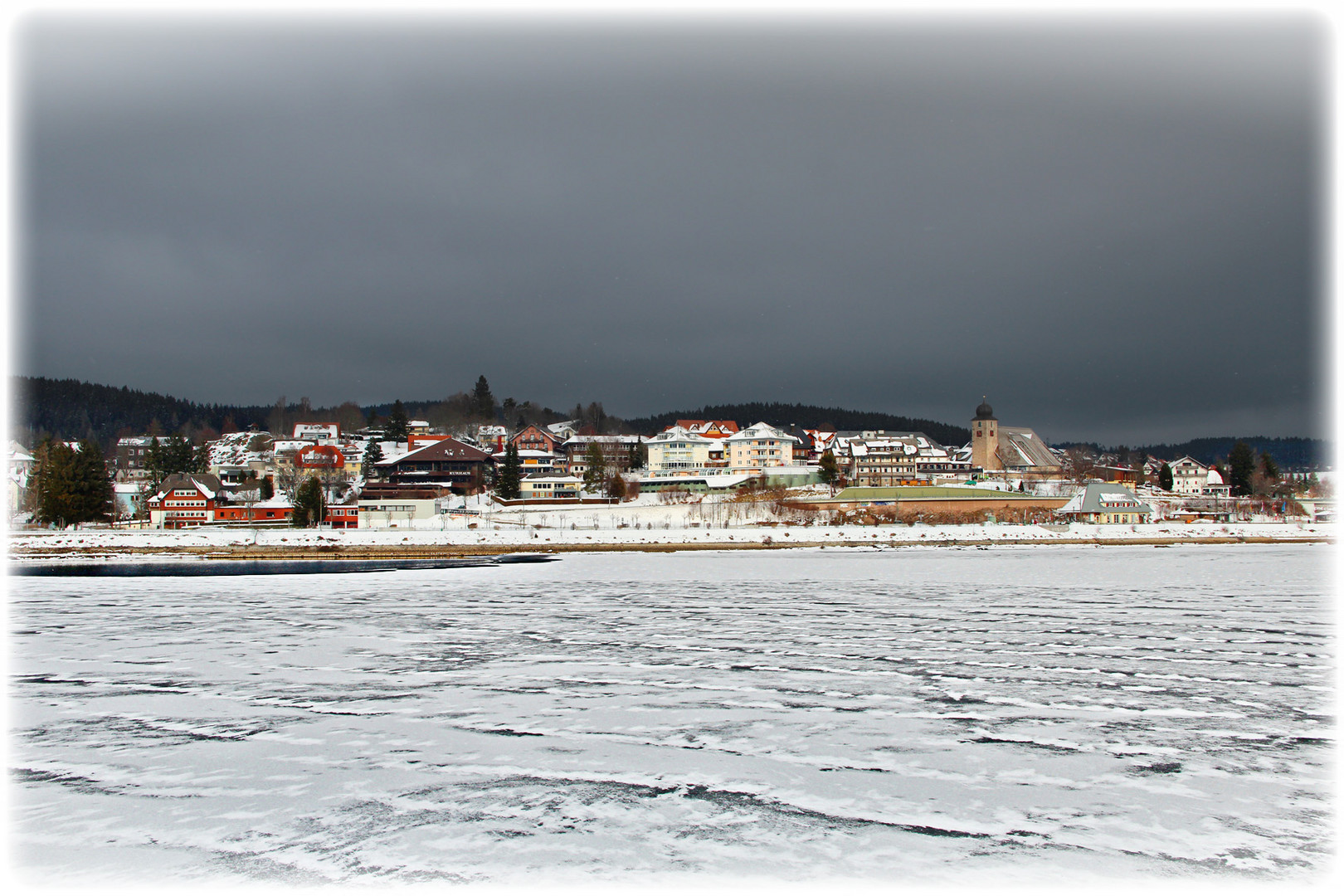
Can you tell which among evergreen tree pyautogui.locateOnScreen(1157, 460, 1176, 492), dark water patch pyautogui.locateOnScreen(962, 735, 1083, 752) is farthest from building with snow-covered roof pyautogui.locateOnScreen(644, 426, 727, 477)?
dark water patch pyautogui.locateOnScreen(962, 735, 1083, 752)

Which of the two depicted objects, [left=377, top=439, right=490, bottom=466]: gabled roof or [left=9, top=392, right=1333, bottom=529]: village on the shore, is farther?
[left=377, top=439, right=490, bottom=466]: gabled roof

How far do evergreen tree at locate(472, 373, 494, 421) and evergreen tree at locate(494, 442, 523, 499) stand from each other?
190ft

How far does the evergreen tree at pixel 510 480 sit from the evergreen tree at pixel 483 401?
190ft

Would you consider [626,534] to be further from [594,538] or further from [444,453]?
[444,453]

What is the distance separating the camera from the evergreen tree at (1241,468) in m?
70.3

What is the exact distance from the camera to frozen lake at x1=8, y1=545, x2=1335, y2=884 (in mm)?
4730

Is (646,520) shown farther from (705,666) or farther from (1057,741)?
(1057,741)

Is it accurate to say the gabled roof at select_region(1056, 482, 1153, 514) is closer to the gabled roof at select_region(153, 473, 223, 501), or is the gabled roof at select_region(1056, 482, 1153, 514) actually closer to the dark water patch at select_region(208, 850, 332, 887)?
the dark water patch at select_region(208, 850, 332, 887)

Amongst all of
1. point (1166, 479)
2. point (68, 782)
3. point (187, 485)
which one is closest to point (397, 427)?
point (187, 485)

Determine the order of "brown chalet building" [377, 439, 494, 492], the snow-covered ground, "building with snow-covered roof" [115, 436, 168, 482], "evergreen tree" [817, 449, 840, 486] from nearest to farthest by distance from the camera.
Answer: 1. the snow-covered ground
2. "brown chalet building" [377, 439, 494, 492]
3. "evergreen tree" [817, 449, 840, 486]
4. "building with snow-covered roof" [115, 436, 168, 482]

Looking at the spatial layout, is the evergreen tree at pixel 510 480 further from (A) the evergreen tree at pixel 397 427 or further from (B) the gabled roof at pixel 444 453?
(A) the evergreen tree at pixel 397 427

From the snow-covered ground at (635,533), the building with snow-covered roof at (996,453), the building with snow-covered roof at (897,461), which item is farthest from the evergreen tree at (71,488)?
the building with snow-covered roof at (996,453)

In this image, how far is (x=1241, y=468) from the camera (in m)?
71.9

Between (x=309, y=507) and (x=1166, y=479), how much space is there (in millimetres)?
76102
